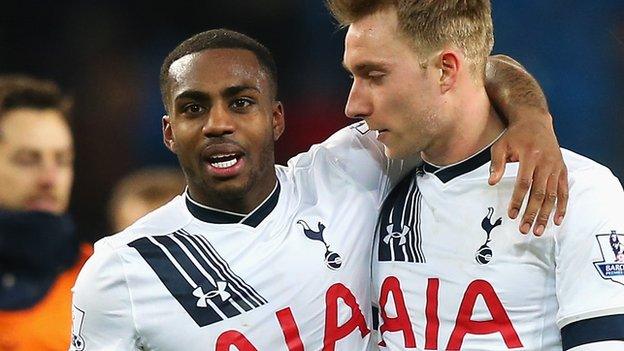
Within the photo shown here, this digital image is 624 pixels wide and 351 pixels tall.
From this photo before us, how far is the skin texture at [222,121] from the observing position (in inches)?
104

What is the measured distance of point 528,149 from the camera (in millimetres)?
2549

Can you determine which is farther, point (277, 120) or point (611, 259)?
point (277, 120)

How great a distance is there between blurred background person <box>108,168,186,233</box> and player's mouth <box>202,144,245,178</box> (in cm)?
195

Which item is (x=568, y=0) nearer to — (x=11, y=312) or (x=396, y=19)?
(x=396, y=19)

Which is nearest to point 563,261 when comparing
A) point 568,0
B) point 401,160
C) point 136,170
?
point 401,160

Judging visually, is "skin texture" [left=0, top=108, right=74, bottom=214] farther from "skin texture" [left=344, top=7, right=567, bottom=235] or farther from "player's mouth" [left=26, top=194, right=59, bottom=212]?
"skin texture" [left=344, top=7, right=567, bottom=235]

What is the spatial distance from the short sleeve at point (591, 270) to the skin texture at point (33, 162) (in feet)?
8.58

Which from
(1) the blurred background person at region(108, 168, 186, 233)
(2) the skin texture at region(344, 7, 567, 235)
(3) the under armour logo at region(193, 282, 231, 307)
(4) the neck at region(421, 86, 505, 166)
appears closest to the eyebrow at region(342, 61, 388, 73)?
(2) the skin texture at region(344, 7, 567, 235)

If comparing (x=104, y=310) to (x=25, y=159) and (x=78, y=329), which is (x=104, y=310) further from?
(x=25, y=159)

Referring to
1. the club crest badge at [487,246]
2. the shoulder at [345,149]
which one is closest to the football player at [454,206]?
the club crest badge at [487,246]

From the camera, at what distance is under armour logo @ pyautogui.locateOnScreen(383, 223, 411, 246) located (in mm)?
2711

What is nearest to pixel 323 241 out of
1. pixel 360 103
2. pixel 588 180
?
pixel 360 103

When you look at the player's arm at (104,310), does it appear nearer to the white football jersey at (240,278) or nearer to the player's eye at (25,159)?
the white football jersey at (240,278)

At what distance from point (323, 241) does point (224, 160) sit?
0.35 metres
